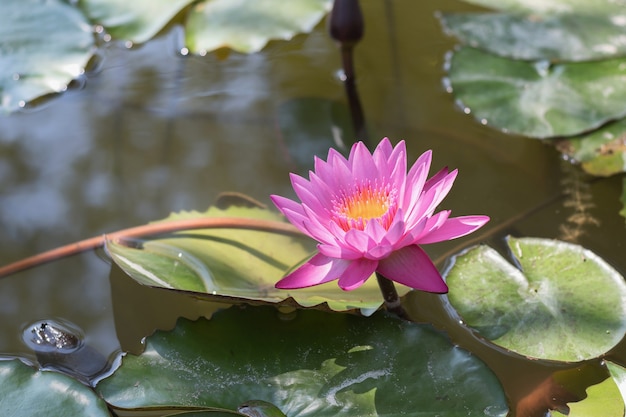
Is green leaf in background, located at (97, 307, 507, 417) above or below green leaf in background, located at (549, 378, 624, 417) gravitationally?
above

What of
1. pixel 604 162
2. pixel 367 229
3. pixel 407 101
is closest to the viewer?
pixel 367 229

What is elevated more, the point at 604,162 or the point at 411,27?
the point at 411,27

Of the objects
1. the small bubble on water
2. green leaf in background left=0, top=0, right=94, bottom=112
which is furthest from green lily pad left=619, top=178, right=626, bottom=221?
green leaf in background left=0, top=0, right=94, bottom=112

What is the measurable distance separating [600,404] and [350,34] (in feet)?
4.48

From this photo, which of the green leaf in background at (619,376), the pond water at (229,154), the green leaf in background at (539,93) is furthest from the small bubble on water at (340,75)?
the green leaf in background at (619,376)

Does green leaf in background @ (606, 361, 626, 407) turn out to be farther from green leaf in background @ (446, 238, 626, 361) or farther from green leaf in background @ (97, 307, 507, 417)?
green leaf in background @ (97, 307, 507, 417)

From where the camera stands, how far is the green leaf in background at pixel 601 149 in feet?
6.28

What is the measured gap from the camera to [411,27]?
8.40 feet

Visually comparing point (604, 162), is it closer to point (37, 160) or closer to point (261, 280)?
point (261, 280)

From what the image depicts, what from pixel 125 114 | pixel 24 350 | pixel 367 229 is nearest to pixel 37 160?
pixel 125 114

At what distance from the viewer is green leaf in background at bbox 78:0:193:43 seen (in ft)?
8.03

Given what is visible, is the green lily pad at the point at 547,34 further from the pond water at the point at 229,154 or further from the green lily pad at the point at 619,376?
the green lily pad at the point at 619,376

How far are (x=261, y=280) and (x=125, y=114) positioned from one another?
3.16 ft

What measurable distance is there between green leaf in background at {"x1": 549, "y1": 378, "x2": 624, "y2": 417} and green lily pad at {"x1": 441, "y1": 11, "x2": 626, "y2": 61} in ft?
3.97
